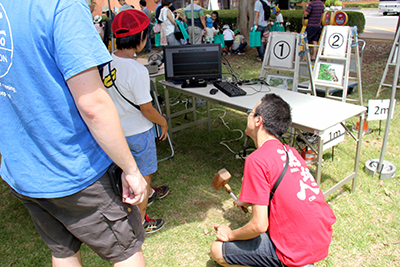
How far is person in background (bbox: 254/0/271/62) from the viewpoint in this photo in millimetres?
8641

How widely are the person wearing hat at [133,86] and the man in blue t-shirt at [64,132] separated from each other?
3.29 ft

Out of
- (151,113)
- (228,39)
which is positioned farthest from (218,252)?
(228,39)

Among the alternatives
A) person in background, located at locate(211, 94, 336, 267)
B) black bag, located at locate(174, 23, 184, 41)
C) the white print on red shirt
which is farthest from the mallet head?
black bag, located at locate(174, 23, 184, 41)

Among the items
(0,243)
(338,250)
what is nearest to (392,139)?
(338,250)

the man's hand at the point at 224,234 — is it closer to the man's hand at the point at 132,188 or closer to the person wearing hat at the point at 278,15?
the man's hand at the point at 132,188

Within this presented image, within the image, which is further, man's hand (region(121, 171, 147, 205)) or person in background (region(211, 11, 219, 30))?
person in background (region(211, 11, 219, 30))

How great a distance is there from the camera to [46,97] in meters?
1.02

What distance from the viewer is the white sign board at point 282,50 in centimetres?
361

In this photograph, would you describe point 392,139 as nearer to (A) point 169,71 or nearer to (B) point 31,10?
(A) point 169,71

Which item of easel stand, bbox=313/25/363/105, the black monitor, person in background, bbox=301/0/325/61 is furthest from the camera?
person in background, bbox=301/0/325/61

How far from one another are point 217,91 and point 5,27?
94.8 inches

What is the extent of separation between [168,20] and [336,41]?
15.5 feet

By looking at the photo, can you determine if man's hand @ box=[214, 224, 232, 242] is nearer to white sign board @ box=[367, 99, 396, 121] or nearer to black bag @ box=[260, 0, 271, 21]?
white sign board @ box=[367, 99, 396, 121]

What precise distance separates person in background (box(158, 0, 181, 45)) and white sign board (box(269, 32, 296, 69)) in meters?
4.45
